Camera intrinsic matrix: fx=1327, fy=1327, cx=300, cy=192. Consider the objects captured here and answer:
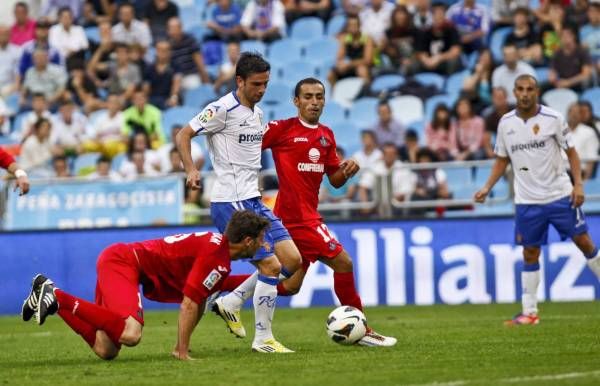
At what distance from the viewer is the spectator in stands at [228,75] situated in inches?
939

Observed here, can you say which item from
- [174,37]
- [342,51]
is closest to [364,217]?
[342,51]

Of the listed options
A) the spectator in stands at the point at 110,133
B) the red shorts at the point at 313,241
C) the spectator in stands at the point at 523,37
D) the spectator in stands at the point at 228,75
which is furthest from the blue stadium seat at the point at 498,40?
the red shorts at the point at 313,241

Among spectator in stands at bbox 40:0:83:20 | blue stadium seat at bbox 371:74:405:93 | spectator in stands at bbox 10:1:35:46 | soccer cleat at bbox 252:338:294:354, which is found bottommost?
soccer cleat at bbox 252:338:294:354

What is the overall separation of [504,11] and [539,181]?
32.6 feet

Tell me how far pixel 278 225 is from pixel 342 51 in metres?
12.8

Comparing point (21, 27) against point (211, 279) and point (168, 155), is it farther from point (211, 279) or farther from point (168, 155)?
point (211, 279)

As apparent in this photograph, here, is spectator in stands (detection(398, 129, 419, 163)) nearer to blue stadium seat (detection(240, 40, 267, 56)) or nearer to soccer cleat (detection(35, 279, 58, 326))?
blue stadium seat (detection(240, 40, 267, 56))

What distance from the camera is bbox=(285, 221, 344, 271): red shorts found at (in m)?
11.8

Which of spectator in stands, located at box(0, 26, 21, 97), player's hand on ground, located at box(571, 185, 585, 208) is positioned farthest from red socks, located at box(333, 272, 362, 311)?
spectator in stands, located at box(0, 26, 21, 97)

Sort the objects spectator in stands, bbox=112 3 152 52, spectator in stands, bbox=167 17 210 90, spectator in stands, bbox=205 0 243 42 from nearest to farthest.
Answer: spectator in stands, bbox=167 17 210 90
spectator in stands, bbox=205 0 243 42
spectator in stands, bbox=112 3 152 52

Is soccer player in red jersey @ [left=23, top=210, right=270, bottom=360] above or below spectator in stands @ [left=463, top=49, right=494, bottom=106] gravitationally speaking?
below

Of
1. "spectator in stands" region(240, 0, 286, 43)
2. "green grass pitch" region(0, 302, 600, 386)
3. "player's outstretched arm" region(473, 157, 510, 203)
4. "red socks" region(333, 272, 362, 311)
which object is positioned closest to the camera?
"green grass pitch" region(0, 302, 600, 386)

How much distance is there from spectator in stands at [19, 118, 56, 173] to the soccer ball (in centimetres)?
1188

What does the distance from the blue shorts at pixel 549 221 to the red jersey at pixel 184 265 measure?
4831 millimetres
